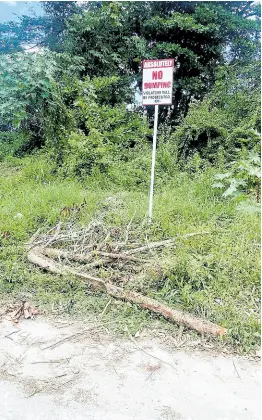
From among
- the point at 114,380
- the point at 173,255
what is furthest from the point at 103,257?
the point at 114,380

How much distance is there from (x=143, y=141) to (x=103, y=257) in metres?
4.25

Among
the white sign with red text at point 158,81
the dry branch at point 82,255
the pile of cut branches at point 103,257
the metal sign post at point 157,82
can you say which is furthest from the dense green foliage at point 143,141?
the white sign with red text at point 158,81

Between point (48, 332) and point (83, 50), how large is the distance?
272 inches

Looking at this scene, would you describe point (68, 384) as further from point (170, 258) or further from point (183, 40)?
Answer: point (183, 40)

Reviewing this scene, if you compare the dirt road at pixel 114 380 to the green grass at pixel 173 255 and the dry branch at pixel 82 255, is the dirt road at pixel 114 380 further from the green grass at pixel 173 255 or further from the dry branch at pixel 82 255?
the dry branch at pixel 82 255

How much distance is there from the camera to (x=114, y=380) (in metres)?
1.93

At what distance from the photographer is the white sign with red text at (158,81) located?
11.8ft

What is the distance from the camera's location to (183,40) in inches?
322

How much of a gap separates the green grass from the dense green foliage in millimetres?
13

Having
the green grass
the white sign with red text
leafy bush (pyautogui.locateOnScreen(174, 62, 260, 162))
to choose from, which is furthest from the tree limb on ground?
leafy bush (pyautogui.locateOnScreen(174, 62, 260, 162))

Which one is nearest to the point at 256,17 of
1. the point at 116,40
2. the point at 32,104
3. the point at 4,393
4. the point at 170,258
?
the point at 116,40

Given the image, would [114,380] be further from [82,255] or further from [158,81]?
[158,81]

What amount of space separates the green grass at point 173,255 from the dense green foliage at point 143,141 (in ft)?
0.04

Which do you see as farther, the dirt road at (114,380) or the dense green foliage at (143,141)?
the dense green foliage at (143,141)
